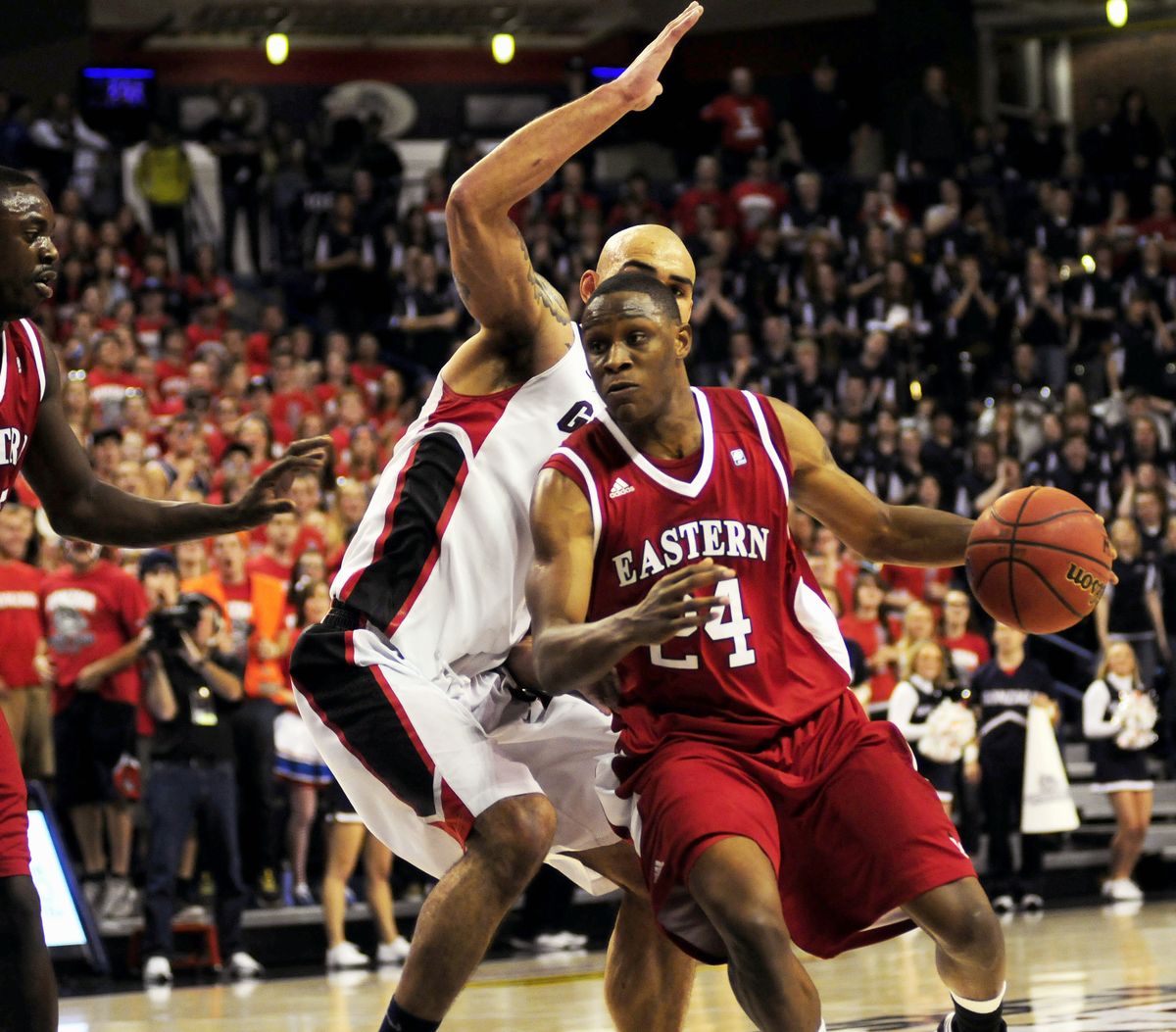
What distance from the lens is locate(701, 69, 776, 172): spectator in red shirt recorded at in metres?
20.2

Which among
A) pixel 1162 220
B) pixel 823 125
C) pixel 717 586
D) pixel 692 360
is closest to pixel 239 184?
pixel 692 360

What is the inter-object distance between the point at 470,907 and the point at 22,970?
1.06 meters

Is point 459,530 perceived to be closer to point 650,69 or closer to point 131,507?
point 131,507

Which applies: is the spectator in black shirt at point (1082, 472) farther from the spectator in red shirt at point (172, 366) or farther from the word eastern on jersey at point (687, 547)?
the word eastern on jersey at point (687, 547)

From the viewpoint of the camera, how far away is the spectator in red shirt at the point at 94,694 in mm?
9367

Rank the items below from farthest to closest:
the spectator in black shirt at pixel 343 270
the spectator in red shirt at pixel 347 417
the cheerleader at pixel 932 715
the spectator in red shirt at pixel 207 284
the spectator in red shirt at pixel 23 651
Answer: the spectator in black shirt at pixel 343 270
the spectator in red shirt at pixel 207 284
the spectator in red shirt at pixel 347 417
the cheerleader at pixel 932 715
the spectator in red shirt at pixel 23 651

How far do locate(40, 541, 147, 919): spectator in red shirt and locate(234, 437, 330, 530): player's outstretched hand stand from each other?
4991 millimetres

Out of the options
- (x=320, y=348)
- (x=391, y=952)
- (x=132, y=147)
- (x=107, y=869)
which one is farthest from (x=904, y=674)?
(x=132, y=147)

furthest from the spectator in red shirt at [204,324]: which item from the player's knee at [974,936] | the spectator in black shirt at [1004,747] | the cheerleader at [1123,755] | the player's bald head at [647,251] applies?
the player's knee at [974,936]

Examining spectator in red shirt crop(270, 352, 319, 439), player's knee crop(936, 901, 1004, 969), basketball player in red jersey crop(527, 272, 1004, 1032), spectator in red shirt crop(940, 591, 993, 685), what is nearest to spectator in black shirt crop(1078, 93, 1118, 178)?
spectator in red shirt crop(940, 591, 993, 685)

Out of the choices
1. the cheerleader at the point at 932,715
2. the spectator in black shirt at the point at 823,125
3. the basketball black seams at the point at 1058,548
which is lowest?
the cheerleader at the point at 932,715

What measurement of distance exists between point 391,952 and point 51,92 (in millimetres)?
14238

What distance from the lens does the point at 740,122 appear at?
20297 millimetres

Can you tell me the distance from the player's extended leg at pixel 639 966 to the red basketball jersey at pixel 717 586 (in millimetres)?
521
